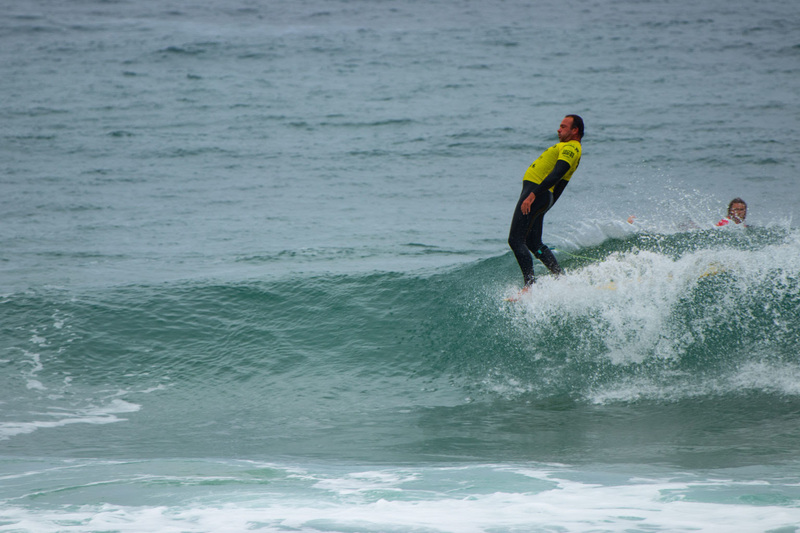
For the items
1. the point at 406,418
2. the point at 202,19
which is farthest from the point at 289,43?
the point at 406,418

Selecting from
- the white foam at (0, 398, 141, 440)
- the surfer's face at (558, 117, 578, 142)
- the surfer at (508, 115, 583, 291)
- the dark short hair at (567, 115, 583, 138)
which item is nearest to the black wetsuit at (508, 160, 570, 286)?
the surfer at (508, 115, 583, 291)

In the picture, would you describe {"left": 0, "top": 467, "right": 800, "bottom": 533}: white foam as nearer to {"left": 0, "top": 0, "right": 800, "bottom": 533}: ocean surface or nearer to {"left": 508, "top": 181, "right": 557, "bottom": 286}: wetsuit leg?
{"left": 0, "top": 0, "right": 800, "bottom": 533}: ocean surface

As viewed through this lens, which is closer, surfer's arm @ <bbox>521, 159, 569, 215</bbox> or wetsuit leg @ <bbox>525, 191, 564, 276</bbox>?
surfer's arm @ <bbox>521, 159, 569, 215</bbox>

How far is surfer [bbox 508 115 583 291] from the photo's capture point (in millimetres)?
6160

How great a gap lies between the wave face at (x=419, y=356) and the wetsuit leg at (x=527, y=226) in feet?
1.21

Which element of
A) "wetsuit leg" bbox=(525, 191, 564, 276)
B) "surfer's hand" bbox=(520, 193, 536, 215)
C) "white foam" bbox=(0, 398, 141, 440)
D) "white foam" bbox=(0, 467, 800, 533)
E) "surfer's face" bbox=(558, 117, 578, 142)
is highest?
"surfer's face" bbox=(558, 117, 578, 142)

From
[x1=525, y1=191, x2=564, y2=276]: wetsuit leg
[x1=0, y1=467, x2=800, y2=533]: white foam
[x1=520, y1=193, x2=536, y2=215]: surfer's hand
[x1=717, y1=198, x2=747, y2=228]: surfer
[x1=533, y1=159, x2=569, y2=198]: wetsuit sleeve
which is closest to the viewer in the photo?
[x1=0, y1=467, x2=800, y2=533]: white foam

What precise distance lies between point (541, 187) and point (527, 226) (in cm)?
37

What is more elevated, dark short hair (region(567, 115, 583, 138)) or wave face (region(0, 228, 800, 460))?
dark short hair (region(567, 115, 583, 138))

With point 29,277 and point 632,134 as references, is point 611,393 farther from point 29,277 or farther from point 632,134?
point 632,134


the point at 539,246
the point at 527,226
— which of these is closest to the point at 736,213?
the point at 539,246

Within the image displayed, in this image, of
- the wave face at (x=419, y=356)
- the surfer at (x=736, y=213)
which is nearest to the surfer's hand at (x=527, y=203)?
the wave face at (x=419, y=356)

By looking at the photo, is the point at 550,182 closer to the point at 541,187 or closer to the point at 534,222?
the point at 541,187

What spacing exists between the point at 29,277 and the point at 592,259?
7062 mm
